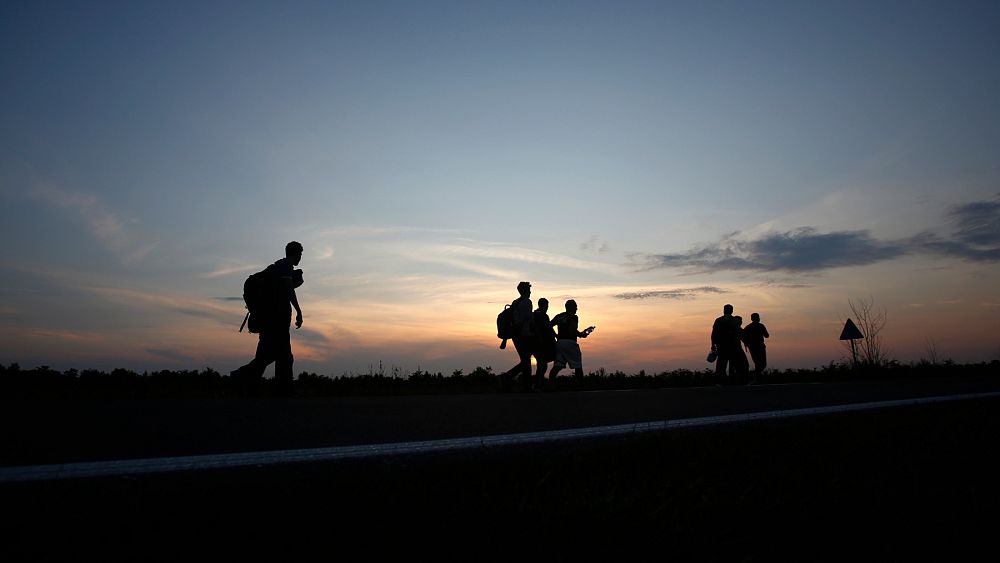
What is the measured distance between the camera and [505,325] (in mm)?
15453

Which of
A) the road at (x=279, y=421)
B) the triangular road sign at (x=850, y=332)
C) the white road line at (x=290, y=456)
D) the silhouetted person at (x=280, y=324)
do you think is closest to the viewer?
the white road line at (x=290, y=456)

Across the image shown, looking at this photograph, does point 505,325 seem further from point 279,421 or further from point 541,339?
point 279,421

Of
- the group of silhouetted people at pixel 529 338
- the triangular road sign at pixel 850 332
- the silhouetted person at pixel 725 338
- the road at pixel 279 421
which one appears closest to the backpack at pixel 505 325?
the group of silhouetted people at pixel 529 338

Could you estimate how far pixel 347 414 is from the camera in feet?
25.8

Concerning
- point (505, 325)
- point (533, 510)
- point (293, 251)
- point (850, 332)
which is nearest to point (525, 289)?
point (505, 325)

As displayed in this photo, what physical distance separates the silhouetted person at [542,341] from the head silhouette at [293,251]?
5.90 meters

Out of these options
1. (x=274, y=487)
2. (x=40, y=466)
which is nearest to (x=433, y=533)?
(x=274, y=487)

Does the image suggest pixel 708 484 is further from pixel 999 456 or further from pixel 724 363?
pixel 724 363

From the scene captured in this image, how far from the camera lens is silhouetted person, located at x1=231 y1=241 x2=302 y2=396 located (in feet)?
36.0

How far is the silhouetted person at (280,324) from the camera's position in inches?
432

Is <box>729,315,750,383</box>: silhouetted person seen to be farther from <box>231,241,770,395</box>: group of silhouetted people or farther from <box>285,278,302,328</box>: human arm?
<box>285,278,302,328</box>: human arm

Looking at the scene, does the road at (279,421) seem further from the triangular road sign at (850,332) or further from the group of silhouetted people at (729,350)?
the triangular road sign at (850,332)

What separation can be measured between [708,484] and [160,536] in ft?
9.17

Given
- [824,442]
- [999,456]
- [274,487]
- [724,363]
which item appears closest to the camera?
[274,487]
